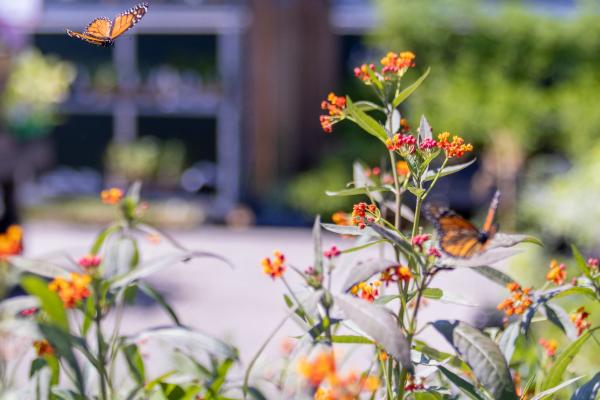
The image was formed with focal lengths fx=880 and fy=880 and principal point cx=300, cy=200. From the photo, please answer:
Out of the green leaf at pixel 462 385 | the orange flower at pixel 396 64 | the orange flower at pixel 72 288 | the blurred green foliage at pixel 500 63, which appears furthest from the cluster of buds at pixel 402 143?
the blurred green foliage at pixel 500 63

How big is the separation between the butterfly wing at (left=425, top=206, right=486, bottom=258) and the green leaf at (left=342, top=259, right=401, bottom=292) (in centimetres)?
9

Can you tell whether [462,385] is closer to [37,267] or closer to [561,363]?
[561,363]

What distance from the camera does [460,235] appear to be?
887mm

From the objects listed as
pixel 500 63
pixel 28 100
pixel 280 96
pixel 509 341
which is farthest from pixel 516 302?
pixel 280 96

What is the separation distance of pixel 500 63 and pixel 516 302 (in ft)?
25.7

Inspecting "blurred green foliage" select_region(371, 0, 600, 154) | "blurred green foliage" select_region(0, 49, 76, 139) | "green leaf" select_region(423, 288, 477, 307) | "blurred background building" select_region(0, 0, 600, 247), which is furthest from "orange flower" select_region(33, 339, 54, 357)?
"blurred green foliage" select_region(371, 0, 600, 154)

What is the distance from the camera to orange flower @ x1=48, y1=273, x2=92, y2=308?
0.86 metres

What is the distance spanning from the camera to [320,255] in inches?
34.7

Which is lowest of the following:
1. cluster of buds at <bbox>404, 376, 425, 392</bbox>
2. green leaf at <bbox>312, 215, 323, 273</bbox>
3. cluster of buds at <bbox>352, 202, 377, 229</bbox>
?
cluster of buds at <bbox>404, 376, 425, 392</bbox>

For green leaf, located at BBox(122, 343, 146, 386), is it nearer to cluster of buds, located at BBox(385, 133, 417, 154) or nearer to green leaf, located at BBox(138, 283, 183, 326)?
green leaf, located at BBox(138, 283, 183, 326)

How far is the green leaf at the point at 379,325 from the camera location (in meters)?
0.75

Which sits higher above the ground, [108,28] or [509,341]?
[108,28]

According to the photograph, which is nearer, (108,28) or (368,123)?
(108,28)

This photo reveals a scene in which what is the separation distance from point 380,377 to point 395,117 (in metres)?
0.31
